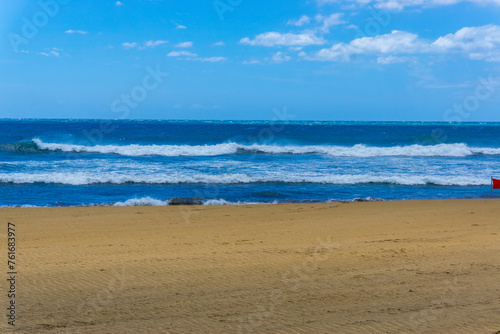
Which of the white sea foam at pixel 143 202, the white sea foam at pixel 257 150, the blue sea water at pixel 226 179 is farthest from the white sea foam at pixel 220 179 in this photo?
the white sea foam at pixel 257 150

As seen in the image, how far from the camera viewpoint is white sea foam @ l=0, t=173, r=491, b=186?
17125 millimetres

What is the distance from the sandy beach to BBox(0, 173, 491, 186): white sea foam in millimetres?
6355

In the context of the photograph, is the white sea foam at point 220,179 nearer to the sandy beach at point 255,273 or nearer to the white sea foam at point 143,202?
the white sea foam at point 143,202

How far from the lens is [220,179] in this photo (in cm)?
1767

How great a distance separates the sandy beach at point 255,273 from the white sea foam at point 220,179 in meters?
6.36

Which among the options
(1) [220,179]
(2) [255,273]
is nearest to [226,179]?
(1) [220,179]

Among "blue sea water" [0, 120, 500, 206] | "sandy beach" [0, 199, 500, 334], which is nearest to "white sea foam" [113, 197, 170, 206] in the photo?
"blue sea water" [0, 120, 500, 206]

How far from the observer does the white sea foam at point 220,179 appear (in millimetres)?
17125

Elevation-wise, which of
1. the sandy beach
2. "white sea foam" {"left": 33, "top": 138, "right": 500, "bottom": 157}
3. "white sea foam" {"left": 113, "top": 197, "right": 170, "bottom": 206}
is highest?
"white sea foam" {"left": 33, "top": 138, "right": 500, "bottom": 157}

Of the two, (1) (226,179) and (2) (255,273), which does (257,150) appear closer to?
(1) (226,179)

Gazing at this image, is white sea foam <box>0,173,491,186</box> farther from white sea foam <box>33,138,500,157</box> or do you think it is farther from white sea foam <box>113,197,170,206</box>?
white sea foam <box>33,138,500,157</box>

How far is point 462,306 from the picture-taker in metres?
5.25

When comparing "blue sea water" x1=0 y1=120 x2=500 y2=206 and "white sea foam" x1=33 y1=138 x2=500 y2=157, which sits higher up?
"white sea foam" x1=33 y1=138 x2=500 y2=157

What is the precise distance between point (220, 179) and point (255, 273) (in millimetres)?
11314
